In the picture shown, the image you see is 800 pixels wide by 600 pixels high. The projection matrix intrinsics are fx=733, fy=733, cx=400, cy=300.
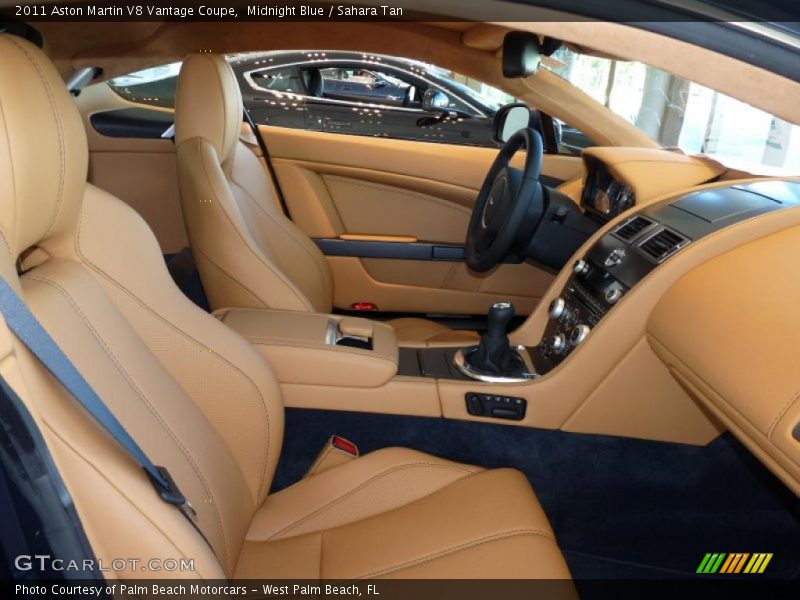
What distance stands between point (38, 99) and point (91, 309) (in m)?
0.27

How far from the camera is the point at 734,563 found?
5.26 feet

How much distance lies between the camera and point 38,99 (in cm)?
86

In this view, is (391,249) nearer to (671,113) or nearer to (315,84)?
(315,84)

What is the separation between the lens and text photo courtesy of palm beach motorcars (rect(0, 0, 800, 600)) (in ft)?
2.77

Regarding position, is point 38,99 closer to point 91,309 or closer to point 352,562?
point 91,309

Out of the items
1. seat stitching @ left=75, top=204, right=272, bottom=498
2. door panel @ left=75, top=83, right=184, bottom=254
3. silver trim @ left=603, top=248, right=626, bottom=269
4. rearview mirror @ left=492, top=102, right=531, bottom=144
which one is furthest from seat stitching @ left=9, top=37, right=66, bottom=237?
door panel @ left=75, top=83, right=184, bottom=254

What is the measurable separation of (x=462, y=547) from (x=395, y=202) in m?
1.72

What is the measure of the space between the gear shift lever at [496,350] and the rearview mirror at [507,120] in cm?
92

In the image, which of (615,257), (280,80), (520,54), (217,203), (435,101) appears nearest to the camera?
(615,257)

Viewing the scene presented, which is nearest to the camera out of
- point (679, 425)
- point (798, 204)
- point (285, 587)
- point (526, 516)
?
point (285, 587)

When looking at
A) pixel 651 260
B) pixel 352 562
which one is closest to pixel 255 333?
pixel 352 562

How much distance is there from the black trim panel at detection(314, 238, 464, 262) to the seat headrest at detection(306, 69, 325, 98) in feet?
2.16

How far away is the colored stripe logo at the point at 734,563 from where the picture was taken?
1594 mm

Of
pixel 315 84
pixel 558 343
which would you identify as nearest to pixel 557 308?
pixel 558 343
